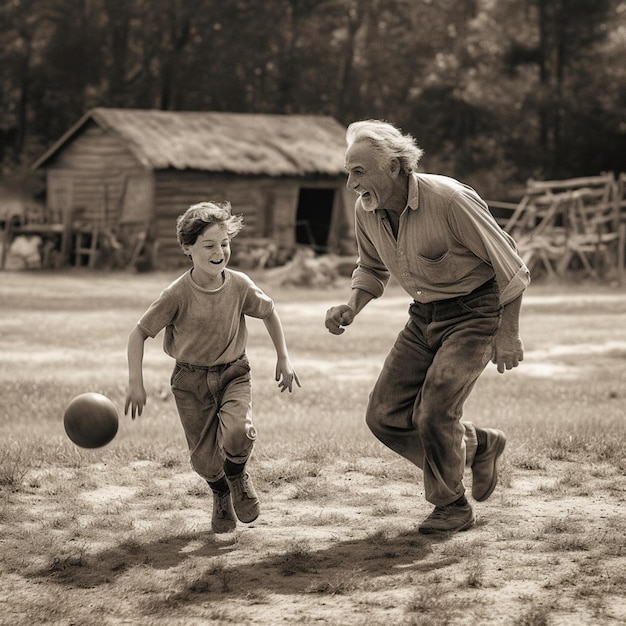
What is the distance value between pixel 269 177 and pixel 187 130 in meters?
2.73

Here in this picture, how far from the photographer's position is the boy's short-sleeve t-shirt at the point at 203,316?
18.4 feet

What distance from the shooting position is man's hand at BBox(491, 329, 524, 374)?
18.0 feet

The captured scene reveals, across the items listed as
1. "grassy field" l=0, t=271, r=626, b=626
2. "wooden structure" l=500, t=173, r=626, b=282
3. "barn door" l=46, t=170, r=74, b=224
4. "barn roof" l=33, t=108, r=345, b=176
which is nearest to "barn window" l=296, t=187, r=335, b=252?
"barn roof" l=33, t=108, r=345, b=176

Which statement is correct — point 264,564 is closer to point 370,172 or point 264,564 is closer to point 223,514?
point 223,514

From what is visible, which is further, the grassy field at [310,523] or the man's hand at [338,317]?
the man's hand at [338,317]

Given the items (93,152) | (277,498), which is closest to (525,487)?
(277,498)

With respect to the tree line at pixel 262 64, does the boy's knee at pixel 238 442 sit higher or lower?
lower

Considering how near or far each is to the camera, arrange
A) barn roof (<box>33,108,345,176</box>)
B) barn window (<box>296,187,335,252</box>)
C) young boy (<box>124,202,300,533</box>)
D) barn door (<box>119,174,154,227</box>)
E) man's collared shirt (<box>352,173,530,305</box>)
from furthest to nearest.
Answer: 1. barn window (<box>296,187,335,252</box>)
2. barn door (<box>119,174,154,227</box>)
3. barn roof (<box>33,108,345,176</box>)
4. young boy (<box>124,202,300,533</box>)
5. man's collared shirt (<box>352,173,530,305</box>)

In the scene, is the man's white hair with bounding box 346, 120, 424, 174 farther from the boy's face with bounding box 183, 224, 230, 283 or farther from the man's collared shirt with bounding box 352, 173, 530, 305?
the boy's face with bounding box 183, 224, 230, 283

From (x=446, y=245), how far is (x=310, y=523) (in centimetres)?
156

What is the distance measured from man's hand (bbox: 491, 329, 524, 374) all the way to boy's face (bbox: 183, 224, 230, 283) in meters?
1.36

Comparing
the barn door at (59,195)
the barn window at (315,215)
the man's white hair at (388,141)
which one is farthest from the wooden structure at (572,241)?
the man's white hair at (388,141)

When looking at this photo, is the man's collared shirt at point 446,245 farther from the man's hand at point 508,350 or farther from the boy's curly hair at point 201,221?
the boy's curly hair at point 201,221

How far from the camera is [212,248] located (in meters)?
5.51
